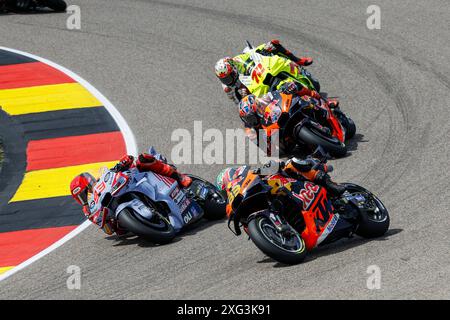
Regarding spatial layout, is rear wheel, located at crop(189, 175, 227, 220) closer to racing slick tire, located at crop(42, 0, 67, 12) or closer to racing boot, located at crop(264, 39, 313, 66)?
racing boot, located at crop(264, 39, 313, 66)

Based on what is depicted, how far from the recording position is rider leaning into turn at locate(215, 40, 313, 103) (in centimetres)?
1681

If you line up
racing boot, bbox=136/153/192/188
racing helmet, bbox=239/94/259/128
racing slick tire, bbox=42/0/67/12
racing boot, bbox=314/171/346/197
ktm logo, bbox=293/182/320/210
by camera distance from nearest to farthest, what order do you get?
ktm logo, bbox=293/182/320/210 → racing boot, bbox=314/171/346/197 → racing boot, bbox=136/153/192/188 → racing helmet, bbox=239/94/259/128 → racing slick tire, bbox=42/0/67/12

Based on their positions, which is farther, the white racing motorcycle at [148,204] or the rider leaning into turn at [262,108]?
the rider leaning into turn at [262,108]

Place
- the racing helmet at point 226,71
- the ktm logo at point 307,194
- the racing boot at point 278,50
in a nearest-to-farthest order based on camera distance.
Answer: the ktm logo at point 307,194 → the racing helmet at point 226,71 → the racing boot at point 278,50

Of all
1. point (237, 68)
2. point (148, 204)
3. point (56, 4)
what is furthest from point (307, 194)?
point (56, 4)

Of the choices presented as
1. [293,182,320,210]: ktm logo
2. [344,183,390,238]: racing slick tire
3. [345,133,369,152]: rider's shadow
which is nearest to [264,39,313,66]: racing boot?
[345,133,369,152]: rider's shadow

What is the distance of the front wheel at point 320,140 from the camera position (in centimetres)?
1440

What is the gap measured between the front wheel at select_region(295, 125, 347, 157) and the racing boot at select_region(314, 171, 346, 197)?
3207mm

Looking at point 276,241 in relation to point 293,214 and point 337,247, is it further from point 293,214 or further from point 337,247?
point 337,247

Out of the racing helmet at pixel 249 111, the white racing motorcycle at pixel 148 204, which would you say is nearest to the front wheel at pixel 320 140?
the racing helmet at pixel 249 111

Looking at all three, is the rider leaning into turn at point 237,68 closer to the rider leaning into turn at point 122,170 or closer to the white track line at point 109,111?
the white track line at point 109,111

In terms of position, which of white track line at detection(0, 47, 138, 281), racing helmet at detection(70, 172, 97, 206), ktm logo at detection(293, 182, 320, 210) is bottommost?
white track line at detection(0, 47, 138, 281)

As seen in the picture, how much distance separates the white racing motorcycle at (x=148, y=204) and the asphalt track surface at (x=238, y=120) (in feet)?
0.89
